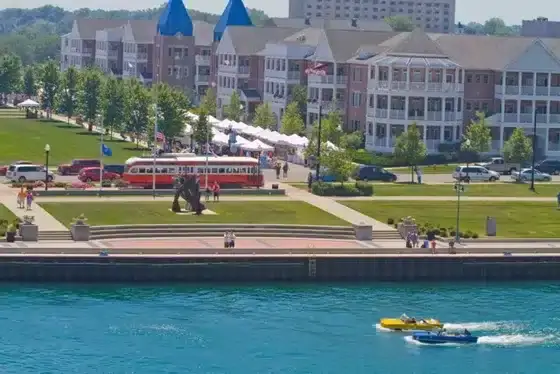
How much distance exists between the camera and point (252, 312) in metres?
80.6

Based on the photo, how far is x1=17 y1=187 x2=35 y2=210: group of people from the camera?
100375mm

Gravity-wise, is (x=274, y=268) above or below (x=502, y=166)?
below

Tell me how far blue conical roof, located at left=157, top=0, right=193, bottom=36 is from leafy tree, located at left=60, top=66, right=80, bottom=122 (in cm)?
1755

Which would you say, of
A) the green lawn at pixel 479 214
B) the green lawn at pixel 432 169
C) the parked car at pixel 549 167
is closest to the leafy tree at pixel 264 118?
the green lawn at pixel 432 169

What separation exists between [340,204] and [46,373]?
141ft

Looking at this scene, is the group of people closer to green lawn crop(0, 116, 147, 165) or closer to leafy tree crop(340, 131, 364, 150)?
green lawn crop(0, 116, 147, 165)

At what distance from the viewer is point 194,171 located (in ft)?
372

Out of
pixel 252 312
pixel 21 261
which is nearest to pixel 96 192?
pixel 21 261

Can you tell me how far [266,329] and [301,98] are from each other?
84908 mm

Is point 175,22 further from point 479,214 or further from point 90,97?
point 479,214

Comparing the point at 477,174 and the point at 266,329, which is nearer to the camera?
the point at 266,329

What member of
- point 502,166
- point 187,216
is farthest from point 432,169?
point 187,216

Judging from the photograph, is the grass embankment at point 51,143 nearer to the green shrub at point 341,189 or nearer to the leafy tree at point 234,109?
the leafy tree at point 234,109

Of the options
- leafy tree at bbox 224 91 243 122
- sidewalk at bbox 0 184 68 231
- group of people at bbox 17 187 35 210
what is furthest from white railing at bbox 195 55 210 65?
group of people at bbox 17 187 35 210
